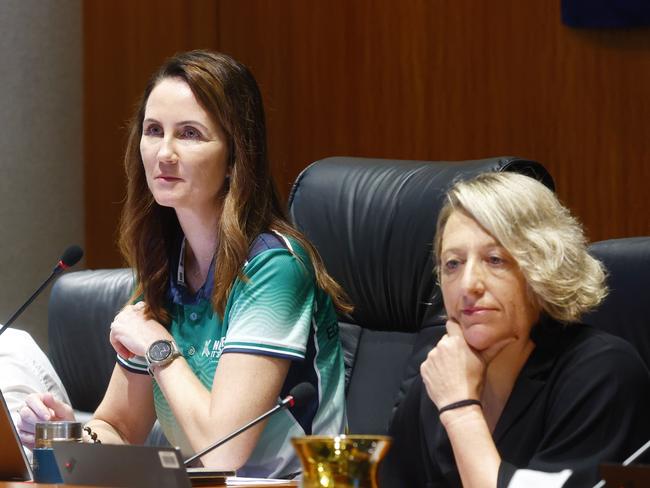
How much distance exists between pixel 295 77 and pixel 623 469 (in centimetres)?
296

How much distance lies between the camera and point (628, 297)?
1.92 meters

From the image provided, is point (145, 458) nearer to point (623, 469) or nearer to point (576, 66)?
point (623, 469)

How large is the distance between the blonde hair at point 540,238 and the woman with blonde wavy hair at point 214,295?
1.51 ft

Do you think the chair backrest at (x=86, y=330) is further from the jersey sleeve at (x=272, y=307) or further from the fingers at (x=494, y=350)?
the fingers at (x=494, y=350)

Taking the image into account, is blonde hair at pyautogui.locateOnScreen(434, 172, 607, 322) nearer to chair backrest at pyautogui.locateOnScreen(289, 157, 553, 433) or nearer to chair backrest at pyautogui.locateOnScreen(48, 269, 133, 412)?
chair backrest at pyautogui.locateOnScreen(289, 157, 553, 433)

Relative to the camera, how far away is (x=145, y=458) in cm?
141

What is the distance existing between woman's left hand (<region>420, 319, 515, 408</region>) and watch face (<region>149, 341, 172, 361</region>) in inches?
20.1

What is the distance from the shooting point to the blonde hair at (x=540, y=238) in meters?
1.69

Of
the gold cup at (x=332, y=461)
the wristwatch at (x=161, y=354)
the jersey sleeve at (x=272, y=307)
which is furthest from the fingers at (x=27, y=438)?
the gold cup at (x=332, y=461)

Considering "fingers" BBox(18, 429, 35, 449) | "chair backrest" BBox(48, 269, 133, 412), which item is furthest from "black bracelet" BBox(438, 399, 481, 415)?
"chair backrest" BBox(48, 269, 133, 412)

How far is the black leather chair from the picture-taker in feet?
7.39

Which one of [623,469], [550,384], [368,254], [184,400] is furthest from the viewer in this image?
[368,254]

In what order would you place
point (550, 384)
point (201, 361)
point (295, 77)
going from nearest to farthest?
point (550, 384)
point (201, 361)
point (295, 77)

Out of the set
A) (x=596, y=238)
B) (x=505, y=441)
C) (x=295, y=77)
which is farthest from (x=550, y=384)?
(x=295, y=77)
